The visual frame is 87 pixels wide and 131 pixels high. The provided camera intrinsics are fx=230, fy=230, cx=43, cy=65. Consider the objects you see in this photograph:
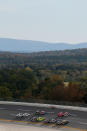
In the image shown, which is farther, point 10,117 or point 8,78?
point 8,78

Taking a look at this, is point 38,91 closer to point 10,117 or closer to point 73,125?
point 10,117

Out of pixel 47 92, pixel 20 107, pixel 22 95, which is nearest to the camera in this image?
pixel 20 107

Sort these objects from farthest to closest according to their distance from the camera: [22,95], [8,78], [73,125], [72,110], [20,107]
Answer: [8,78] < [22,95] < [20,107] < [72,110] < [73,125]

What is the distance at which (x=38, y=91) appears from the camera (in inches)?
1533

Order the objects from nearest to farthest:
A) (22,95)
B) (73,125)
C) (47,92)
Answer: (73,125)
(47,92)
(22,95)

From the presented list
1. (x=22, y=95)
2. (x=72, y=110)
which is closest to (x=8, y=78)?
(x=22, y=95)

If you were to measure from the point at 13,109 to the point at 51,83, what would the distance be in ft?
50.1

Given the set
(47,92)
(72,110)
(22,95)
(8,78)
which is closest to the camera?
(72,110)

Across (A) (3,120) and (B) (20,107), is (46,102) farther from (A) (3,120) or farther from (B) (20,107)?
(A) (3,120)

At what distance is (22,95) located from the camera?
38219mm

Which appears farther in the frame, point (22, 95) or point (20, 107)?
point (22, 95)

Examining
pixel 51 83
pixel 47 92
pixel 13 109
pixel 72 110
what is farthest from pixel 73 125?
pixel 51 83

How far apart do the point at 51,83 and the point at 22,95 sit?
5259mm

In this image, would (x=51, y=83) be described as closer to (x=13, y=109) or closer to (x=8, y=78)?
(x=8, y=78)
